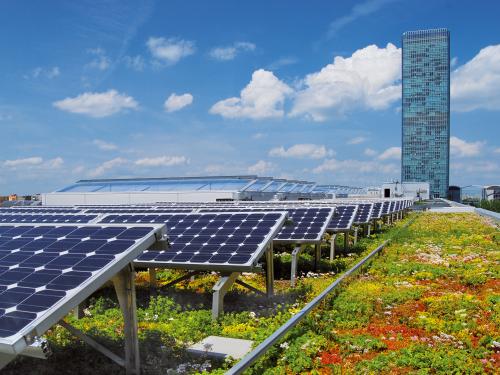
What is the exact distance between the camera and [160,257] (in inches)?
479

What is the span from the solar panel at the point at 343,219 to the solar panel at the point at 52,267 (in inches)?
514

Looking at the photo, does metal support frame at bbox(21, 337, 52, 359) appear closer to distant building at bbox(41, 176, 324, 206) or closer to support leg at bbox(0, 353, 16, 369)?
support leg at bbox(0, 353, 16, 369)

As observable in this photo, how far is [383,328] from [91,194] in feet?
173

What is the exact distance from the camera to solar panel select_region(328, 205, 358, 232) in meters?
20.6

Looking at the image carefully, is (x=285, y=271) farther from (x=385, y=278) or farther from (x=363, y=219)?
(x=363, y=219)

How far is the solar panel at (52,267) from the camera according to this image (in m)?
5.28

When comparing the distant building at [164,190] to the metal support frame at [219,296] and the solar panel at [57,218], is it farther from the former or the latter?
the metal support frame at [219,296]

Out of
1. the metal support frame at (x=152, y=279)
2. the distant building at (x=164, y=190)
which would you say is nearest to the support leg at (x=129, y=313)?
the metal support frame at (x=152, y=279)

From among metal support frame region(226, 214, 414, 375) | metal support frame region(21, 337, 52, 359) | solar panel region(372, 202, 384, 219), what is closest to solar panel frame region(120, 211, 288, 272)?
metal support frame region(226, 214, 414, 375)

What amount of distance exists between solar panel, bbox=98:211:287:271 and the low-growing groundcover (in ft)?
3.60

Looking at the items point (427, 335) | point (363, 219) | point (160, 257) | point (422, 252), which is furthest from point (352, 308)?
point (363, 219)

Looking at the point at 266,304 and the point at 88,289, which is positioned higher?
the point at 88,289

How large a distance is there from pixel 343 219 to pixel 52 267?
17.1m

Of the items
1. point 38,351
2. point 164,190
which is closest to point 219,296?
point 38,351
